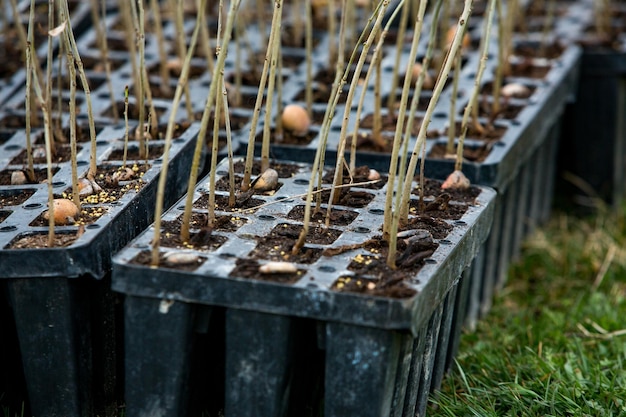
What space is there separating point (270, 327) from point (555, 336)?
2.86 ft

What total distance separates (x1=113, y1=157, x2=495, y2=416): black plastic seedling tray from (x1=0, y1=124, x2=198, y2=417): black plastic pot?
90mm

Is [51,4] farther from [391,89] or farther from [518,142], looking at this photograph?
[518,142]

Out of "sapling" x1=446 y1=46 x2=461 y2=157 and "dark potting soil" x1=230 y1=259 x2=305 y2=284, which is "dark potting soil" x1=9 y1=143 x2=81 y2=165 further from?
"sapling" x1=446 y1=46 x2=461 y2=157

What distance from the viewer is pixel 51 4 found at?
5.38 feet

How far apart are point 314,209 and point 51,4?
566 millimetres

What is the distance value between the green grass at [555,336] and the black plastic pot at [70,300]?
58 cm

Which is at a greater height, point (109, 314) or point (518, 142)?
point (518, 142)

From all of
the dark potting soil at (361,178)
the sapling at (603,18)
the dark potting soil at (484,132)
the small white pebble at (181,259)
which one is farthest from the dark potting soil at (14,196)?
the sapling at (603,18)

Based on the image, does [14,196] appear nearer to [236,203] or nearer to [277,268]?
[236,203]

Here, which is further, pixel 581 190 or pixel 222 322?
pixel 581 190

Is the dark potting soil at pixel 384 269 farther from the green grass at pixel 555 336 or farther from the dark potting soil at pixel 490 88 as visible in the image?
the dark potting soil at pixel 490 88

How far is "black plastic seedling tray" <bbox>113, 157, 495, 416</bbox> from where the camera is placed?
4.34 feet

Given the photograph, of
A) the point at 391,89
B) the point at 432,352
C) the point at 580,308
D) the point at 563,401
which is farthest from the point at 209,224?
the point at 580,308

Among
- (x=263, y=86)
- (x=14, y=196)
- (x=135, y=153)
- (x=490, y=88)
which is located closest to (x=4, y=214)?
(x=14, y=196)
